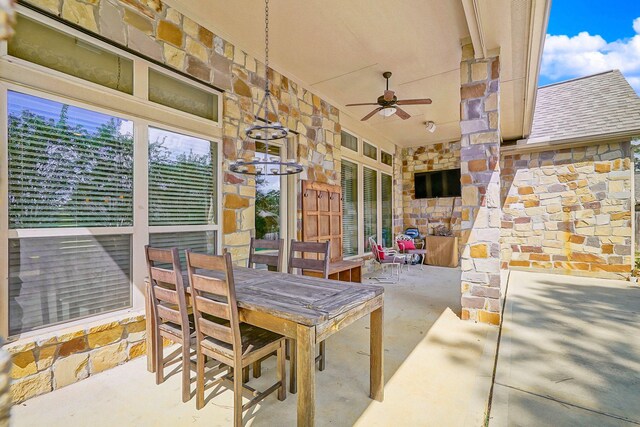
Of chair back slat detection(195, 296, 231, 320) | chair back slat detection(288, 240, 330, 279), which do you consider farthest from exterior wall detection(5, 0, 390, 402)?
chair back slat detection(195, 296, 231, 320)

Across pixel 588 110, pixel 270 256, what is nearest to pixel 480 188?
pixel 270 256

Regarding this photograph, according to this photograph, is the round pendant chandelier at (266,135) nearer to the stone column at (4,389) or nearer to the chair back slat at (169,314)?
the chair back slat at (169,314)

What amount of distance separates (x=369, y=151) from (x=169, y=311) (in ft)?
18.4

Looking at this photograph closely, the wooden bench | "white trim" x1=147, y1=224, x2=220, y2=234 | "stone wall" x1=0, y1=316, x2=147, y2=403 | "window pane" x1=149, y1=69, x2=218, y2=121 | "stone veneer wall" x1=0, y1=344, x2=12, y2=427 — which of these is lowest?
"stone wall" x1=0, y1=316, x2=147, y2=403

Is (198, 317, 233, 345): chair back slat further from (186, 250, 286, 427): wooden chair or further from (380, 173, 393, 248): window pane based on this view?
(380, 173, 393, 248): window pane

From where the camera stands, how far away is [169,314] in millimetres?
2109

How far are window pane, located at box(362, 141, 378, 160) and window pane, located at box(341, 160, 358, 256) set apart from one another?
0.54 meters

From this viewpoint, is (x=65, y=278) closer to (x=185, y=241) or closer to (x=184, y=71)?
(x=185, y=241)

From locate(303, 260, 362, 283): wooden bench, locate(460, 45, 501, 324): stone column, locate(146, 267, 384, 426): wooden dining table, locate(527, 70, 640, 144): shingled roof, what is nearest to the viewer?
locate(146, 267, 384, 426): wooden dining table


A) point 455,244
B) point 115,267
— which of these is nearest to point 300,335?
point 115,267

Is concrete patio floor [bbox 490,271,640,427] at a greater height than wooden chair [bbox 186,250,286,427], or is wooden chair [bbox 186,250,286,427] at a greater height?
wooden chair [bbox 186,250,286,427]

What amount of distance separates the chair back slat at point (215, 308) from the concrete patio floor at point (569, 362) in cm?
173

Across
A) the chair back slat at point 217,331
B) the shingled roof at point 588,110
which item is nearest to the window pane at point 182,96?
the chair back slat at point 217,331

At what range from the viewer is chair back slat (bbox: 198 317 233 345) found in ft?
5.85
